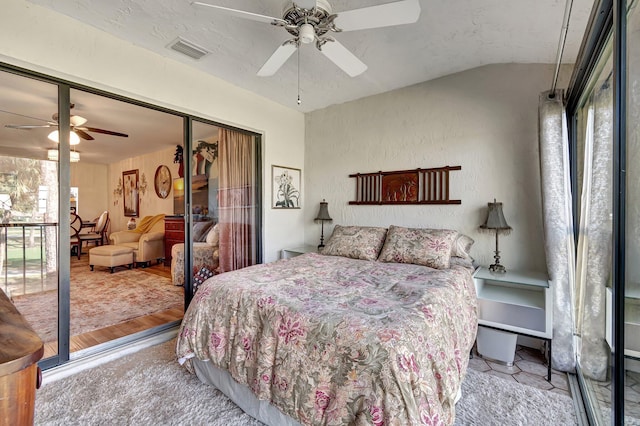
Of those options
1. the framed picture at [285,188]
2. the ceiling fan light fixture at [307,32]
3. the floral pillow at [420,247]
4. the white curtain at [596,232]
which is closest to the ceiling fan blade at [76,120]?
the framed picture at [285,188]

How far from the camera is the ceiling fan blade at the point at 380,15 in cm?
150

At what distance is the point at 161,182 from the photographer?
5.73m

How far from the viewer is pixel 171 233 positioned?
4.86 metres

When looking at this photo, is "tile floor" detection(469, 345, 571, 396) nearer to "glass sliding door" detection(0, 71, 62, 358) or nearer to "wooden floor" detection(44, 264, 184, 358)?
"wooden floor" detection(44, 264, 184, 358)

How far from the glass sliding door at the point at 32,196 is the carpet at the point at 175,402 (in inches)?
20.1

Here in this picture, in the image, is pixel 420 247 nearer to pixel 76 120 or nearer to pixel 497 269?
pixel 497 269

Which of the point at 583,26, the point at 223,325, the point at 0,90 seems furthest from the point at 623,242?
the point at 0,90

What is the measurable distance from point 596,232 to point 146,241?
589 centimetres

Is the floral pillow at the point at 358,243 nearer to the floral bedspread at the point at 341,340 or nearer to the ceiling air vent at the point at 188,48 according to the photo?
the floral bedspread at the point at 341,340

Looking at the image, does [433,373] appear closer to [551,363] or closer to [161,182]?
[551,363]

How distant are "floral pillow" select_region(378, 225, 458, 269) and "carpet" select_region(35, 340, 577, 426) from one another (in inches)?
35.7

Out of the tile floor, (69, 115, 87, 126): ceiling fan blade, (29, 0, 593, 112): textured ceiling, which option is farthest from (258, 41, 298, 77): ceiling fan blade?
the tile floor

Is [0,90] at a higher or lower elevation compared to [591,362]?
higher

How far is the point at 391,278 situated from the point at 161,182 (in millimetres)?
5222
